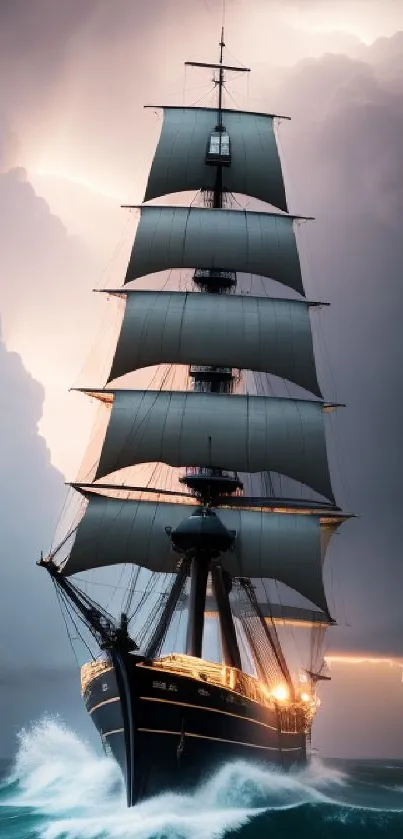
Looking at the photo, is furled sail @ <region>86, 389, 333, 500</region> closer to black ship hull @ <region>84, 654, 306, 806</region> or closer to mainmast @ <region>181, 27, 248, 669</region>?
mainmast @ <region>181, 27, 248, 669</region>

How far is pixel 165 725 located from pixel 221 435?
21.5m

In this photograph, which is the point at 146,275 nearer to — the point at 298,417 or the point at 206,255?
the point at 206,255

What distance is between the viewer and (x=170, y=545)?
57.0 m

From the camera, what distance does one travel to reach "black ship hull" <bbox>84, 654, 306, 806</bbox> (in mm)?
41031

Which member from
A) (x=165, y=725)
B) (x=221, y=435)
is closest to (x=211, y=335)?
(x=221, y=435)

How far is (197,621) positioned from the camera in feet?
167

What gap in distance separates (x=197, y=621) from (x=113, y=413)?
1498 centimetres

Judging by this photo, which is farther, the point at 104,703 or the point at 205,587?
the point at 205,587

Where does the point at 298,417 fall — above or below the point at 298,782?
above

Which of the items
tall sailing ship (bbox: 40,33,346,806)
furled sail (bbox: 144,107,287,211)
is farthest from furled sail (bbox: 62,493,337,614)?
furled sail (bbox: 144,107,287,211)

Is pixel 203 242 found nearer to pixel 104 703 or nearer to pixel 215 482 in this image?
pixel 215 482

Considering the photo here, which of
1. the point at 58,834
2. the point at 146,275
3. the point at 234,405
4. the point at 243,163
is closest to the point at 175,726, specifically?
the point at 58,834

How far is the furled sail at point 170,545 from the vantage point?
5700 cm

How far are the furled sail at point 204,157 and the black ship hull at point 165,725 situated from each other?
119 ft
